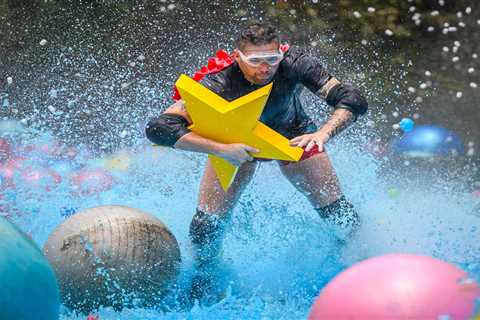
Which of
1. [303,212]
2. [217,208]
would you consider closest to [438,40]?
[303,212]

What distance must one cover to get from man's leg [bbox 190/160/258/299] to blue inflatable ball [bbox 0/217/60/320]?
1.30m

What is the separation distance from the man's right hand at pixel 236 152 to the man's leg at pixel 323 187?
0.52 meters

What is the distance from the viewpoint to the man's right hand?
5039 millimetres

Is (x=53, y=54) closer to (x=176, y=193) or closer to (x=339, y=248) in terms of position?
(x=176, y=193)

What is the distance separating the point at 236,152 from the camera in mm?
5039

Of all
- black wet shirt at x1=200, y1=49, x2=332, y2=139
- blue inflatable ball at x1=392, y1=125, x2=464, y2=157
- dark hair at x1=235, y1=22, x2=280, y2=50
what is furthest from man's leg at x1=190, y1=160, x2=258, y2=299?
blue inflatable ball at x1=392, y1=125, x2=464, y2=157

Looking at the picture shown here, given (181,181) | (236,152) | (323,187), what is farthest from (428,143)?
(236,152)

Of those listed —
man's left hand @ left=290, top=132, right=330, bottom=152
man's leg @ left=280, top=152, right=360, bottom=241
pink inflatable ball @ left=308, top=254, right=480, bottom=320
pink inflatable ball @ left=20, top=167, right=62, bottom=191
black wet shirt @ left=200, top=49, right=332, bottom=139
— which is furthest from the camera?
pink inflatable ball @ left=20, top=167, right=62, bottom=191

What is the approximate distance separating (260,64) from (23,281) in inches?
69.3

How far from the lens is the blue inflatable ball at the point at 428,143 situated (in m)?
7.76

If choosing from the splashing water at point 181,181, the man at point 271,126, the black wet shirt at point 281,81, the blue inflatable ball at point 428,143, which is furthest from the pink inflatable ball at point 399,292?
the blue inflatable ball at point 428,143

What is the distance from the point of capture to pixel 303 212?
246 inches

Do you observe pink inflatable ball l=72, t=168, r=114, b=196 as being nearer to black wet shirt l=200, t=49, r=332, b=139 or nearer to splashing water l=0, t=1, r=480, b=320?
splashing water l=0, t=1, r=480, b=320

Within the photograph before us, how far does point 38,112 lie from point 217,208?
3.22 meters
